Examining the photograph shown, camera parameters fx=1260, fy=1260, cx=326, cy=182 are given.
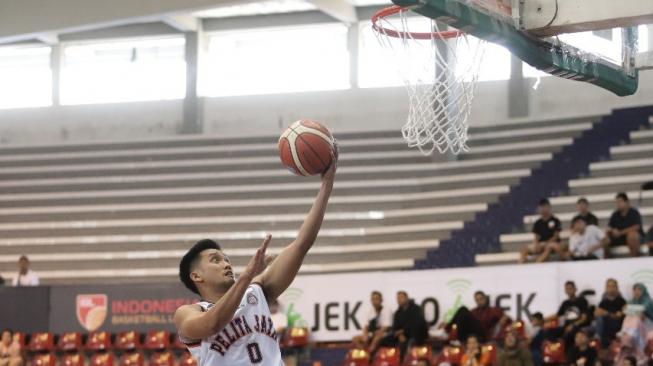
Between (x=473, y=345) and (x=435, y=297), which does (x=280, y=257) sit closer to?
(x=473, y=345)

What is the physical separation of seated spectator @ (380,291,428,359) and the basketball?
993 centimetres

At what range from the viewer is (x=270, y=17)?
2452 centimetres

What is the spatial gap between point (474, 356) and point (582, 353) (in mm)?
1207

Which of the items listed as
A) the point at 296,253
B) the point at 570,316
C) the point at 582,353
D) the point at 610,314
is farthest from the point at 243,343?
the point at 570,316

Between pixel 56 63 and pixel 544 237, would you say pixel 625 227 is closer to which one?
pixel 544 237

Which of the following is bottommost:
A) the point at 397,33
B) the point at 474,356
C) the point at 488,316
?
the point at 474,356

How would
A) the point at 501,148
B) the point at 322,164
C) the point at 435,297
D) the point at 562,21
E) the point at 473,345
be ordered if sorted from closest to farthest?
the point at 322,164 < the point at 562,21 < the point at 473,345 < the point at 435,297 < the point at 501,148

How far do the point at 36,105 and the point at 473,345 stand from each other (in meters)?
14.5

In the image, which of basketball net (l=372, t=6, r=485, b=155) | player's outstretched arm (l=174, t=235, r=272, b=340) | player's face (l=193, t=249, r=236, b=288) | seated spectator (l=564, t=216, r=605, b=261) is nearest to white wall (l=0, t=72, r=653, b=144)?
seated spectator (l=564, t=216, r=605, b=261)

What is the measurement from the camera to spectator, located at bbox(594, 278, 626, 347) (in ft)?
46.1

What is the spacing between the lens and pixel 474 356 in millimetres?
14117

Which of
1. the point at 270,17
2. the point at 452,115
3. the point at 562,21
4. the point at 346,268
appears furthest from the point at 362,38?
the point at 562,21

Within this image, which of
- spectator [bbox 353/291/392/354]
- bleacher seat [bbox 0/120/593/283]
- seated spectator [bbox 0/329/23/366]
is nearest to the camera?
spectator [bbox 353/291/392/354]

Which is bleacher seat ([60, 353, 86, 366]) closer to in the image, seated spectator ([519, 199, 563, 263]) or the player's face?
seated spectator ([519, 199, 563, 263])
